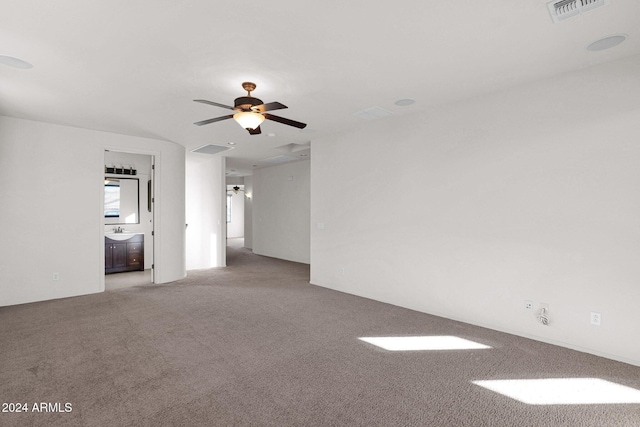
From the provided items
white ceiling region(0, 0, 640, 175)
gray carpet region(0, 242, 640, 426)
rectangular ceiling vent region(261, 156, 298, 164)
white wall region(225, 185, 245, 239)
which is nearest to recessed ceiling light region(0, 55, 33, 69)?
white ceiling region(0, 0, 640, 175)

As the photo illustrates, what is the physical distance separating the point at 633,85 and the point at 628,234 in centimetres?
136

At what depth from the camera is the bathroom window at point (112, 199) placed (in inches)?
281

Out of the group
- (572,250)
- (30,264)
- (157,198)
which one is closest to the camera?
(572,250)

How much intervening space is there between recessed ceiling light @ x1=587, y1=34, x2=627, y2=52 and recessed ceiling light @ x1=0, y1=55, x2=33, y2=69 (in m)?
5.08

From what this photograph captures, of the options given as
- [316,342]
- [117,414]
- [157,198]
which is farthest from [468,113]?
[157,198]

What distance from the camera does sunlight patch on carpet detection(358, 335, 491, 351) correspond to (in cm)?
320

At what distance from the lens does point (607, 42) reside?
2646mm

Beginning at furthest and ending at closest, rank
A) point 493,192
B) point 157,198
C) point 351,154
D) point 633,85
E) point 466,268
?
point 157,198 < point 351,154 < point 466,268 < point 493,192 < point 633,85

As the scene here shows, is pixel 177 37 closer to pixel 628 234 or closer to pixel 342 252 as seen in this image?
pixel 342 252

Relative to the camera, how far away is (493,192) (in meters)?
3.72

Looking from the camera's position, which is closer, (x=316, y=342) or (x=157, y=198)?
(x=316, y=342)

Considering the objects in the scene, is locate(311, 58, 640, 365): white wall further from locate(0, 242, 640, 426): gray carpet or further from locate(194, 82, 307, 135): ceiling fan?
locate(194, 82, 307, 135): ceiling fan

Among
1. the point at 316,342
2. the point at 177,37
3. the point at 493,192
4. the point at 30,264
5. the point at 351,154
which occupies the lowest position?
the point at 316,342

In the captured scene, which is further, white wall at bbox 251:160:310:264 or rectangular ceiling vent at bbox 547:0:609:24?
white wall at bbox 251:160:310:264
